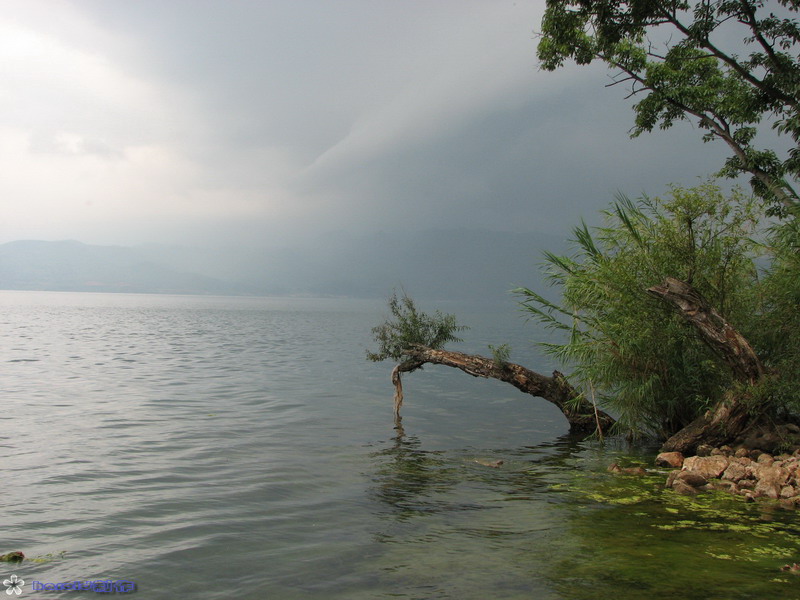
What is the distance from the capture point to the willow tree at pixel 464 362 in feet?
73.7

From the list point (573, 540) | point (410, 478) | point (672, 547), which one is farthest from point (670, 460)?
point (410, 478)

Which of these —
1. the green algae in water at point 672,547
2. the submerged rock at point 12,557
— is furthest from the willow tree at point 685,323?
the submerged rock at point 12,557

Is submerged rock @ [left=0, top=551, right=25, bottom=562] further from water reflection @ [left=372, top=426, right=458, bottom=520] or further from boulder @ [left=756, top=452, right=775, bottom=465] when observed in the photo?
boulder @ [left=756, top=452, right=775, bottom=465]

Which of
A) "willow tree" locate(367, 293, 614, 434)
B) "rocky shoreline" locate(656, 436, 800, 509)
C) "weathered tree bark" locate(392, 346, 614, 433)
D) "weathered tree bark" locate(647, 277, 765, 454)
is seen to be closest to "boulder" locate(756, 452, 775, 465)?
"rocky shoreline" locate(656, 436, 800, 509)

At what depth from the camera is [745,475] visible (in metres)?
14.5

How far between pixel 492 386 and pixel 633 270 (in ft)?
75.6

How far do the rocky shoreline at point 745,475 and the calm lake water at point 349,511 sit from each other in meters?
0.67

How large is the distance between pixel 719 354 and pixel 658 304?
2466 mm

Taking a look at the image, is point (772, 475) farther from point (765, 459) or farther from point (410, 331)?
point (410, 331)

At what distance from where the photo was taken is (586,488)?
15.0m

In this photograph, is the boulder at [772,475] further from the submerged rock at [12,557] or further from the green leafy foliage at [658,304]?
the submerged rock at [12,557]

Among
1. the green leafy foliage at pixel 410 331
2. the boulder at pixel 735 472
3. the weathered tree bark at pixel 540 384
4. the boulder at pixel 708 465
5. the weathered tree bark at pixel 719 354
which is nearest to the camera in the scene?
the boulder at pixel 735 472

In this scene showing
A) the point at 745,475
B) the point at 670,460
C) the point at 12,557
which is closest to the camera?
the point at 12,557

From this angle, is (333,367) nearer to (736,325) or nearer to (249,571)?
(736,325)
